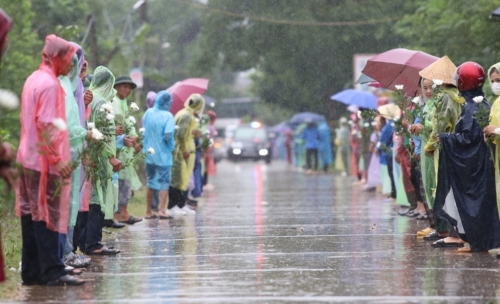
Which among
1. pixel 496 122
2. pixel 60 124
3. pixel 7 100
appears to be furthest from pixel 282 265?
pixel 7 100

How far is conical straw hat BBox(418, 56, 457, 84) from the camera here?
12.7m

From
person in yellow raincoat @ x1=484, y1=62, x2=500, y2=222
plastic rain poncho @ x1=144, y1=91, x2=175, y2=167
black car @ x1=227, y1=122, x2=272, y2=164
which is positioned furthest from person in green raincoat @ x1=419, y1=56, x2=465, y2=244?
black car @ x1=227, y1=122, x2=272, y2=164

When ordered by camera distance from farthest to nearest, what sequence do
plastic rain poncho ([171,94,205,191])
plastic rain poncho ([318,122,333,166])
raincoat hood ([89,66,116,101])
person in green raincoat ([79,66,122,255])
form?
plastic rain poncho ([318,122,333,166])
plastic rain poncho ([171,94,205,191])
raincoat hood ([89,66,116,101])
person in green raincoat ([79,66,122,255])

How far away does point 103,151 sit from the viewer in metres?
12.1

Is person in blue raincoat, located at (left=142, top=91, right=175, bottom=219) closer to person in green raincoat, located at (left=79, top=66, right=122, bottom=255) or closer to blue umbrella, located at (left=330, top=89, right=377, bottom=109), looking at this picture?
person in green raincoat, located at (left=79, top=66, right=122, bottom=255)

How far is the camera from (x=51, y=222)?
9227mm

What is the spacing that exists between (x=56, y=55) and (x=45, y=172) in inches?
38.1

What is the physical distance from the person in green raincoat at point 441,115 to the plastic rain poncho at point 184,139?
5.96 meters

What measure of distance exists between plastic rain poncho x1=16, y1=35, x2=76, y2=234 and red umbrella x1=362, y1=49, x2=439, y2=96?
7300 millimetres

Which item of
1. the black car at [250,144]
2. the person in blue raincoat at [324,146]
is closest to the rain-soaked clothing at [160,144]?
the person in blue raincoat at [324,146]

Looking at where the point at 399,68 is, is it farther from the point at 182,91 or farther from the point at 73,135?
the point at 73,135

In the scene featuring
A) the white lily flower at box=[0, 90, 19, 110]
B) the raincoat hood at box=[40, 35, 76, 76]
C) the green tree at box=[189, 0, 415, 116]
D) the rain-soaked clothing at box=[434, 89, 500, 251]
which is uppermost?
the green tree at box=[189, 0, 415, 116]

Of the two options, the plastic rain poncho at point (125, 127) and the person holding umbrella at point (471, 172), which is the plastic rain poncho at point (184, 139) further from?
the person holding umbrella at point (471, 172)

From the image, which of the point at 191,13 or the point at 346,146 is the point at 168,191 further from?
the point at 191,13
